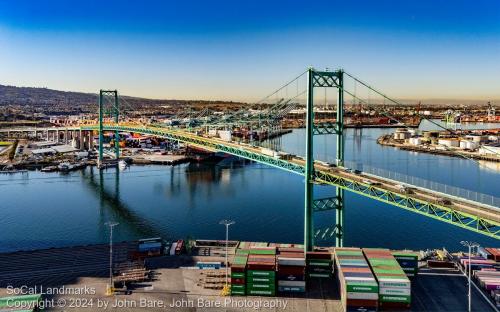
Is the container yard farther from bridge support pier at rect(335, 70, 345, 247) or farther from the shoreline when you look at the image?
the shoreline

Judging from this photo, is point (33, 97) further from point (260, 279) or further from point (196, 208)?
point (260, 279)

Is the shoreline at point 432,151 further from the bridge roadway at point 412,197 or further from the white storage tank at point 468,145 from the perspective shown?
the bridge roadway at point 412,197

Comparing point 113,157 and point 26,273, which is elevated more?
point 113,157

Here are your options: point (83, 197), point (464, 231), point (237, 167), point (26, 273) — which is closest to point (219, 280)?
point (26, 273)

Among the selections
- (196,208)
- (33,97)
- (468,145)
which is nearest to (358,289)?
(196,208)

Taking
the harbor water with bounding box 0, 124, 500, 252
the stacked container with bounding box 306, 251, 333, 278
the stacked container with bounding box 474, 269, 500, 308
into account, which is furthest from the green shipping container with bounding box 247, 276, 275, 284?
the harbor water with bounding box 0, 124, 500, 252

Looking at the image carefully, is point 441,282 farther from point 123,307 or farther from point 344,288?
point 123,307
